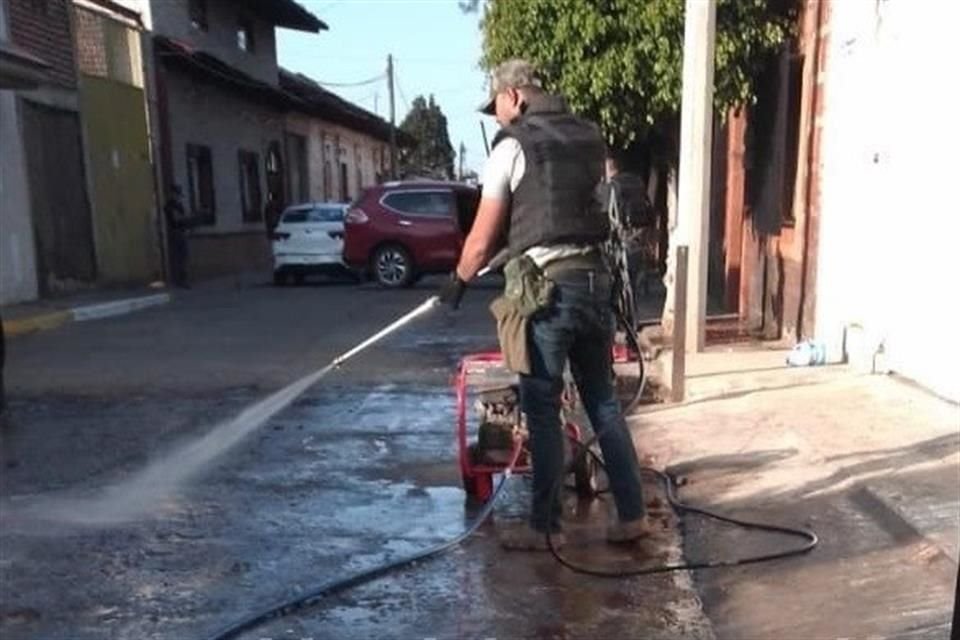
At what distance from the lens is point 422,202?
19.4 metres

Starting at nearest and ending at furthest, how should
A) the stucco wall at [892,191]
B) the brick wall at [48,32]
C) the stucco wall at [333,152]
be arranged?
the stucco wall at [892,191]
the brick wall at [48,32]
the stucco wall at [333,152]

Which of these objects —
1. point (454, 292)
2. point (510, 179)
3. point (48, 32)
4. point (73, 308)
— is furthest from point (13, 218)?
point (510, 179)

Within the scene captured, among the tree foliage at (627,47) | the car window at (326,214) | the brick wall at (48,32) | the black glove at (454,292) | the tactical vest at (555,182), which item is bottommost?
the car window at (326,214)

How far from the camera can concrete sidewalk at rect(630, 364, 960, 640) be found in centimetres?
373

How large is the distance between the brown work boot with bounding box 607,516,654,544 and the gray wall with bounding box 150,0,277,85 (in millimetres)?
19263

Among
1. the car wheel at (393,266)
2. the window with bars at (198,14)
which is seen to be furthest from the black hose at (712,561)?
the window with bars at (198,14)

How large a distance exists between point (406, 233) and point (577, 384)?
1486 cm

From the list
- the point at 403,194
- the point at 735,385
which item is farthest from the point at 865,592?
the point at 403,194

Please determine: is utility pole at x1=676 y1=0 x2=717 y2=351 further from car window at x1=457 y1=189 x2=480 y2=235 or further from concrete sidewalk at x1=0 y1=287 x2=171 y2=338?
car window at x1=457 y1=189 x2=480 y2=235

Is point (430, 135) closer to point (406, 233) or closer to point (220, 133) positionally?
point (220, 133)

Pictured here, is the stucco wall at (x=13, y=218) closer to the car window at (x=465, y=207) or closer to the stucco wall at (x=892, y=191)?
the car window at (x=465, y=207)

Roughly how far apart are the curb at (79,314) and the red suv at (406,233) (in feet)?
11.3

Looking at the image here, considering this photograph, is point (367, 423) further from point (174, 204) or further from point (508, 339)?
point (174, 204)

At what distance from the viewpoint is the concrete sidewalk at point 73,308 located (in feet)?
42.7
